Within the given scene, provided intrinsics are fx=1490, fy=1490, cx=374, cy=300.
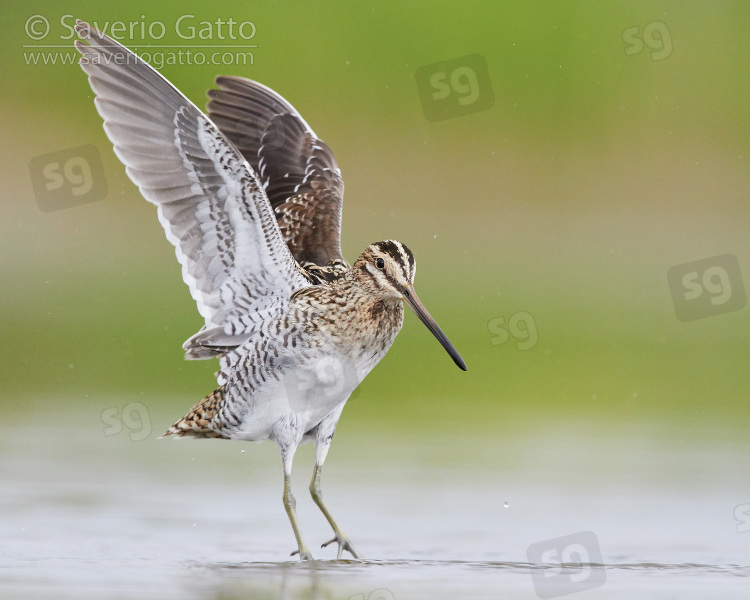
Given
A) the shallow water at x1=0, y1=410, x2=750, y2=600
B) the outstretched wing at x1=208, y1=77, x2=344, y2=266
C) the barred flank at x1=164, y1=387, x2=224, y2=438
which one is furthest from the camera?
the outstretched wing at x1=208, y1=77, x2=344, y2=266

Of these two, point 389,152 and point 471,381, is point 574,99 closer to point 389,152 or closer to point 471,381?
point 389,152

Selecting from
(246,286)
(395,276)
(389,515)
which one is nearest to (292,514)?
(389,515)

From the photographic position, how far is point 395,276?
725 cm

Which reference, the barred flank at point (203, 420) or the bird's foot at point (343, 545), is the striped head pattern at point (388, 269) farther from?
the bird's foot at point (343, 545)

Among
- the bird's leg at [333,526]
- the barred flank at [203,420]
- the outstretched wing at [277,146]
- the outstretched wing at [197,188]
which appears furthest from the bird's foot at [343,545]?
the outstretched wing at [277,146]

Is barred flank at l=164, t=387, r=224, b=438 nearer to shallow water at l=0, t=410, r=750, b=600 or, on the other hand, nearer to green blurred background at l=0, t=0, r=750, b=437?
shallow water at l=0, t=410, r=750, b=600

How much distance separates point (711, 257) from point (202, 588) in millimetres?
10082

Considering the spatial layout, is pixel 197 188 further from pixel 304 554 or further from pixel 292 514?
pixel 304 554

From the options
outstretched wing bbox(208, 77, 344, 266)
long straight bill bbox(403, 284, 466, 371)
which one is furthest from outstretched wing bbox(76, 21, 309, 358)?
outstretched wing bbox(208, 77, 344, 266)

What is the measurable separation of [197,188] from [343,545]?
1.87 m

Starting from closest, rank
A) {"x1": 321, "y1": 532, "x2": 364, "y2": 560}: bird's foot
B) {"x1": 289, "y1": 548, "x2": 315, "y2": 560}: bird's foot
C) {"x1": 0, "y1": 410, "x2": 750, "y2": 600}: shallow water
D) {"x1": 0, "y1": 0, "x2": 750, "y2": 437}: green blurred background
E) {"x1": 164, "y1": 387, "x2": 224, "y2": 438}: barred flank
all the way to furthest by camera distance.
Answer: {"x1": 0, "y1": 410, "x2": 750, "y2": 600}: shallow water
{"x1": 289, "y1": 548, "x2": 315, "y2": 560}: bird's foot
{"x1": 321, "y1": 532, "x2": 364, "y2": 560}: bird's foot
{"x1": 164, "y1": 387, "x2": 224, "y2": 438}: barred flank
{"x1": 0, "y1": 0, "x2": 750, "y2": 437}: green blurred background

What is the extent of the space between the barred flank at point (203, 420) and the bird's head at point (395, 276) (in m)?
1.01

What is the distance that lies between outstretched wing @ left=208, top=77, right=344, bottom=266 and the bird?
1.09m

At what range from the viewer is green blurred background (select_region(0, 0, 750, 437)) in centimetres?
1400
